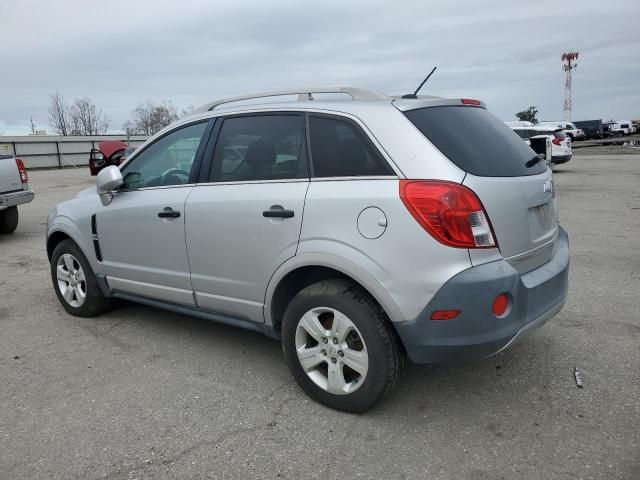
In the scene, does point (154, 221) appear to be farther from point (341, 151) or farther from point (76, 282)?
point (341, 151)

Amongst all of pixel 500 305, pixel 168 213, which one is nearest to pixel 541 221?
pixel 500 305

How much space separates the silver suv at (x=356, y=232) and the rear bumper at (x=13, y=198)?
5.69m

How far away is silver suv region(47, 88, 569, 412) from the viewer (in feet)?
8.78

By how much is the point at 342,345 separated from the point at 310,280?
0.51 m

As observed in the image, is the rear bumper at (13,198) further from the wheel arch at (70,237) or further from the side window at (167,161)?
the side window at (167,161)

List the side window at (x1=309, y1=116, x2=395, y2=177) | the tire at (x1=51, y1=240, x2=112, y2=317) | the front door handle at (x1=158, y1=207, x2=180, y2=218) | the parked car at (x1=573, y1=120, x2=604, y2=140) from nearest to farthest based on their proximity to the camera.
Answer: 1. the side window at (x1=309, y1=116, x2=395, y2=177)
2. the front door handle at (x1=158, y1=207, x2=180, y2=218)
3. the tire at (x1=51, y1=240, x2=112, y2=317)
4. the parked car at (x1=573, y1=120, x2=604, y2=140)

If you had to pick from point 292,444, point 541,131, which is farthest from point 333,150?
point 541,131

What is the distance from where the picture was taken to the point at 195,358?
388cm

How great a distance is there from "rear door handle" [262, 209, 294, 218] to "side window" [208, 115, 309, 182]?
0.73 ft

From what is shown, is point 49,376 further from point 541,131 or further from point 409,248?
point 541,131

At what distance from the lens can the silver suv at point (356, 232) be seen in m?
2.68

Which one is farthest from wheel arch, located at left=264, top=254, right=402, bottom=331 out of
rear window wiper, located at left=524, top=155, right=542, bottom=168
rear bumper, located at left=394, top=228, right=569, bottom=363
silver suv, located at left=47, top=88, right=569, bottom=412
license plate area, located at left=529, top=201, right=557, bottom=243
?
rear window wiper, located at left=524, top=155, right=542, bottom=168

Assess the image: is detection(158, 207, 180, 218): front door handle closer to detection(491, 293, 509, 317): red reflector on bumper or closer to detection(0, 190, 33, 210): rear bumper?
detection(491, 293, 509, 317): red reflector on bumper

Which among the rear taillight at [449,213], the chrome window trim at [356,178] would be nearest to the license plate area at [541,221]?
the rear taillight at [449,213]
